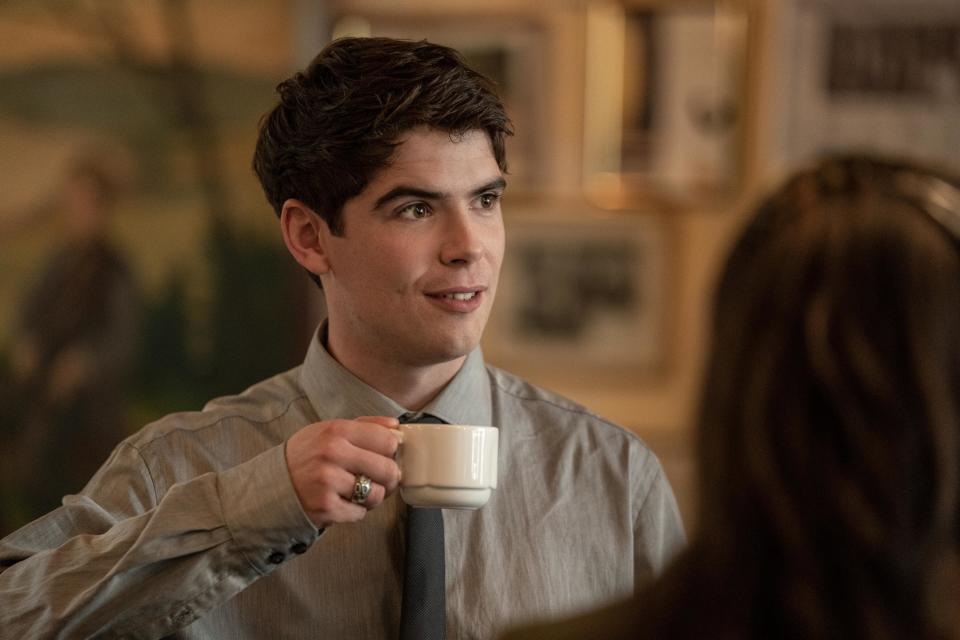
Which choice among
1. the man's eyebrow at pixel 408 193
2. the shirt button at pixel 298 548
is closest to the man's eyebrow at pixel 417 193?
the man's eyebrow at pixel 408 193

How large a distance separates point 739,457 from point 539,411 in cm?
115

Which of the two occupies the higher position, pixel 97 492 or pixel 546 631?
pixel 546 631

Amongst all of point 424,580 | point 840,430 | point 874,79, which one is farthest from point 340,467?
point 874,79

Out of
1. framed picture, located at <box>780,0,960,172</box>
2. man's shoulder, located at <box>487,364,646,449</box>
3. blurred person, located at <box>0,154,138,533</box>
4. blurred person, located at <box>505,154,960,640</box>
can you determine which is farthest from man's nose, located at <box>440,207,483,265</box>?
blurred person, located at <box>0,154,138,533</box>

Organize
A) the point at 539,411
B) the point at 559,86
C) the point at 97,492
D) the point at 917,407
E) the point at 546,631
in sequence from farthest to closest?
the point at 559,86 < the point at 539,411 < the point at 97,492 < the point at 546,631 < the point at 917,407

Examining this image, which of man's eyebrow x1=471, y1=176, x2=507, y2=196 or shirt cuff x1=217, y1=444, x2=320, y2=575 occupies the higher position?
man's eyebrow x1=471, y1=176, x2=507, y2=196

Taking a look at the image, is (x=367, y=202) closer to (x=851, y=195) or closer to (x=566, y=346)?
(x=851, y=195)

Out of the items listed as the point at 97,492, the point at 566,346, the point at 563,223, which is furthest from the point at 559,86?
the point at 97,492

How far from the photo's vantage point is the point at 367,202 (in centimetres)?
194

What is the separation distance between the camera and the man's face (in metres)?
1.88

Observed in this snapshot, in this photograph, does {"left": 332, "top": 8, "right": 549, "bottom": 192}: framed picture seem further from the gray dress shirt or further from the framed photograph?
the gray dress shirt

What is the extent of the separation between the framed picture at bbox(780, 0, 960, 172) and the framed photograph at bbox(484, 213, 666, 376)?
0.50m

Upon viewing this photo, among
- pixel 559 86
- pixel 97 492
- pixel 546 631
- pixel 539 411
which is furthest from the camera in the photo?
pixel 559 86

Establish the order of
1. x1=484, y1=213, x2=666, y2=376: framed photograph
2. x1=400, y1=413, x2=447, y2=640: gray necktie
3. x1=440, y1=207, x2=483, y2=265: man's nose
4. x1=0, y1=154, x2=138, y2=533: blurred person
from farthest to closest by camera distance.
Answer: x1=0, y1=154, x2=138, y2=533: blurred person → x1=484, y1=213, x2=666, y2=376: framed photograph → x1=440, y1=207, x2=483, y2=265: man's nose → x1=400, y1=413, x2=447, y2=640: gray necktie
